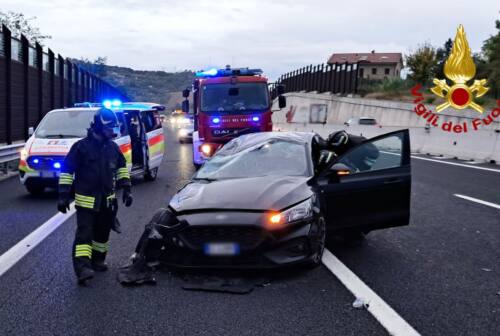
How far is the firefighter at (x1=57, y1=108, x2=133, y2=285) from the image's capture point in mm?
5438

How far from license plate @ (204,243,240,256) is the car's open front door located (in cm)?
144

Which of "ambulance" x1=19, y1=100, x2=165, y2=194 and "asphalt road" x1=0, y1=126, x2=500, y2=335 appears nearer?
"asphalt road" x1=0, y1=126, x2=500, y2=335

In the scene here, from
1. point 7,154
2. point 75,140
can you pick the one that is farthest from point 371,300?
point 7,154

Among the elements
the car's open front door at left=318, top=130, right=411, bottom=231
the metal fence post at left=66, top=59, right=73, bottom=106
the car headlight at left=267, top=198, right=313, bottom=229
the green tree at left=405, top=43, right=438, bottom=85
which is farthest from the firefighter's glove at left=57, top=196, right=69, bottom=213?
the green tree at left=405, top=43, right=438, bottom=85

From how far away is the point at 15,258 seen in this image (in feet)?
19.7

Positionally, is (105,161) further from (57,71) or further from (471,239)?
(57,71)

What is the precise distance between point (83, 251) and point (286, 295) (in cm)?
201

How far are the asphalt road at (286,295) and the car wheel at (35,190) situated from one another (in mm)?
3108

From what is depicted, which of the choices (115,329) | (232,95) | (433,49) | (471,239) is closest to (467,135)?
(232,95)

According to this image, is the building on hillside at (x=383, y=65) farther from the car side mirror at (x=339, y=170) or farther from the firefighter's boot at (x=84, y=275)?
the firefighter's boot at (x=84, y=275)

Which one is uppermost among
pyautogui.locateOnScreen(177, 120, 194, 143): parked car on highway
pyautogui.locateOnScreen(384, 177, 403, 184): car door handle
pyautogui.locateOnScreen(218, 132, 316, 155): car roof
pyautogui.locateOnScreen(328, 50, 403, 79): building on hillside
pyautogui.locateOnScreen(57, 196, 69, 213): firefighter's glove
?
pyautogui.locateOnScreen(328, 50, 403, 79): building on hillside

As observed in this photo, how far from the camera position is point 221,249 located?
505 cm

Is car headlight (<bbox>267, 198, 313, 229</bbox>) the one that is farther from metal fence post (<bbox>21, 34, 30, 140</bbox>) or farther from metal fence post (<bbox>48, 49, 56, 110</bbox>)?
metal fence post (<bbox>48, 49, 56, 110</bbox>)

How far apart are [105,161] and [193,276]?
1480mm
